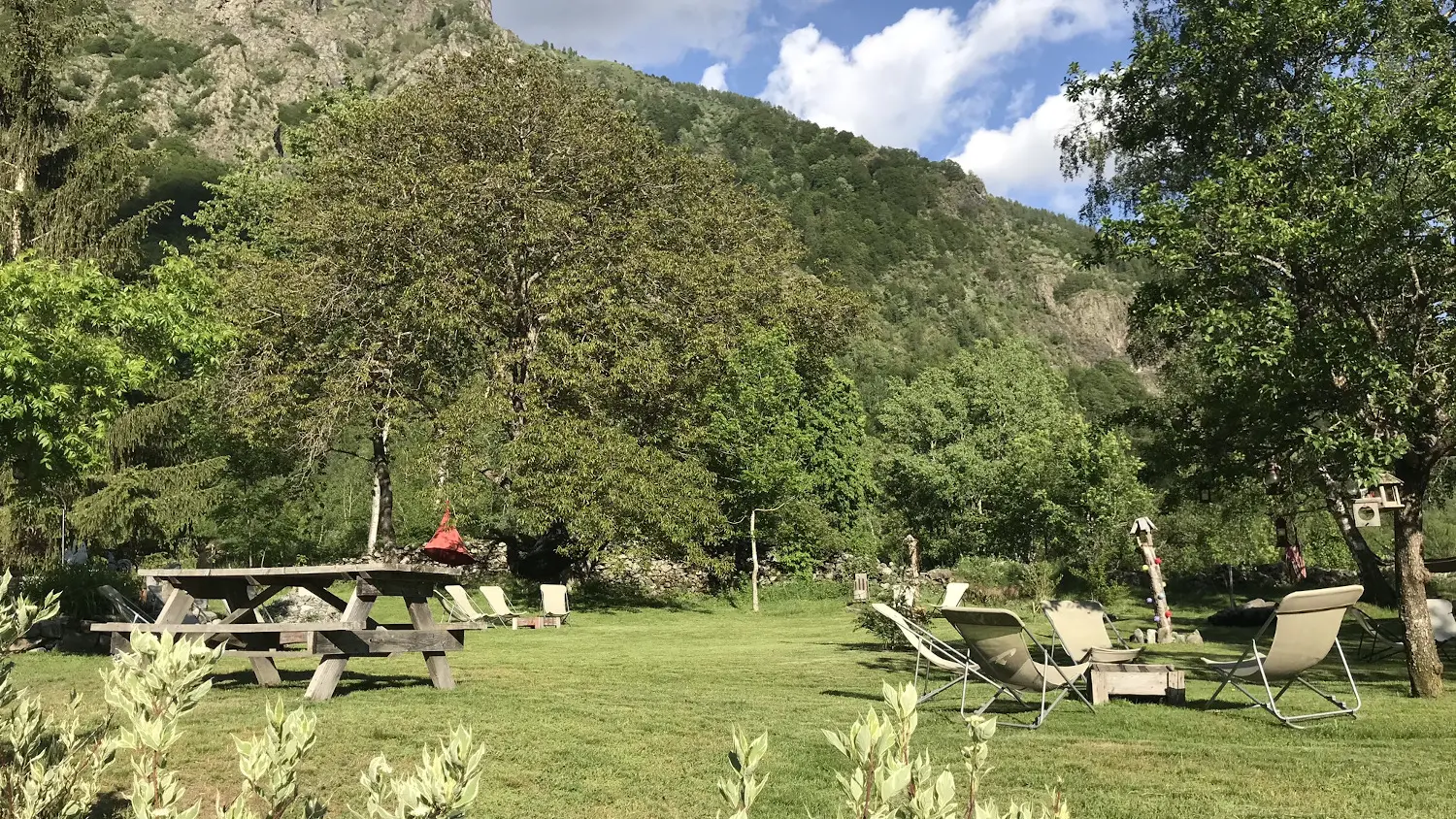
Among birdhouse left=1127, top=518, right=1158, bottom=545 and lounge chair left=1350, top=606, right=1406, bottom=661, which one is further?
birdhouse left=1127, top=518, right=1158, bottom=545

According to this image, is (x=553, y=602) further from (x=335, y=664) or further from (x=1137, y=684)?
(x=1137, y=684)

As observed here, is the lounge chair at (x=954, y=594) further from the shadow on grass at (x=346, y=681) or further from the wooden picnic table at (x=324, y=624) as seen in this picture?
the shadow on grass at (x=346, y=681)

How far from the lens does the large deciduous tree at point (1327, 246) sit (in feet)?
26.3

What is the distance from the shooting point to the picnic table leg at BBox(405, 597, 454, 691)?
7.38m

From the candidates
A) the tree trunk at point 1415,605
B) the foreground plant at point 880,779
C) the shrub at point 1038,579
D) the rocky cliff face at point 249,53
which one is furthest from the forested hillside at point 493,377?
the rocky cliff face at point 249,53

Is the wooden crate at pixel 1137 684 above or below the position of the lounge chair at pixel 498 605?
below

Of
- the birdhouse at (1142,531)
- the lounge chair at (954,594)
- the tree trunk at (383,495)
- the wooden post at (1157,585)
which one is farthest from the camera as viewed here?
the tree trunk at (383,495)

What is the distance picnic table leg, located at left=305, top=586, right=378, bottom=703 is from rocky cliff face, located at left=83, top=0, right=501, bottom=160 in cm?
7602

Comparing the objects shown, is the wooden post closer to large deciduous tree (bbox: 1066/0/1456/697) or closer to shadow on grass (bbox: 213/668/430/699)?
large deciduous tree (bbox: 1066/0/1456/697)

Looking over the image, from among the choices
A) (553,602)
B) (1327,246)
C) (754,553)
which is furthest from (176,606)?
(754,553)

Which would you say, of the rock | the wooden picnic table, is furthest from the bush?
the wooden picnic table

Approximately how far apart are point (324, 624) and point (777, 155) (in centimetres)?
9571

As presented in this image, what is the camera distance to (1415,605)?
8117 mm

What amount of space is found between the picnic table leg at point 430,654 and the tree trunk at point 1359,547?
8955 mm
